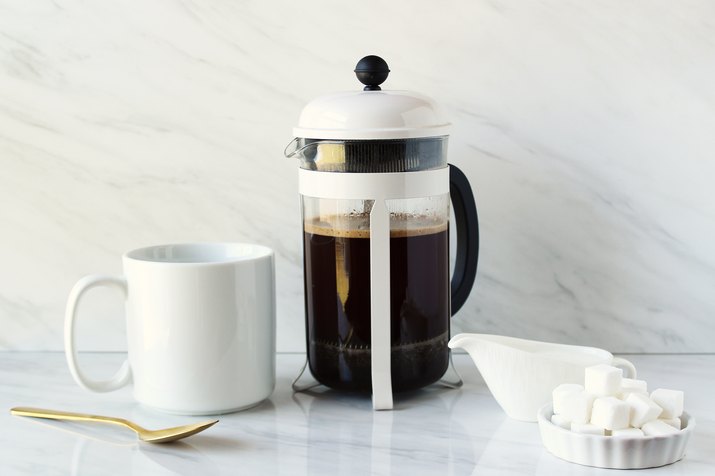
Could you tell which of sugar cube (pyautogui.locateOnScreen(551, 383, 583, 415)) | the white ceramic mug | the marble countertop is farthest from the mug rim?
sugar cube (pyautogui.locateOnScreen(551, 383, 583, 415))

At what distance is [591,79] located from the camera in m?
1.00

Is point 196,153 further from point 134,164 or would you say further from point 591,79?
point 591,79

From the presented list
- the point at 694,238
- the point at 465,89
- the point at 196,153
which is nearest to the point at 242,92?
the point at 196,153

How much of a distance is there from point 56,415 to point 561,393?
0.46 metres

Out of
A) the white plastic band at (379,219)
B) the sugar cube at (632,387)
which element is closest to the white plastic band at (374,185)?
the white plastic band at (379,219)

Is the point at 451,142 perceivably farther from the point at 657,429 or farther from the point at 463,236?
the point at 657,429

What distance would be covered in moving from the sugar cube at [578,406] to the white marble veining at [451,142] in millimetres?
323

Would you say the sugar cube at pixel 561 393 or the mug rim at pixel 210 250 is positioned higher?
the mug rim at pixel 210 250

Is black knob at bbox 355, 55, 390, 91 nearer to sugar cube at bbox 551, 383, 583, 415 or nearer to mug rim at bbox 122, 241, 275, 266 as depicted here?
mug rim at bbox 122, 241, 275, 266

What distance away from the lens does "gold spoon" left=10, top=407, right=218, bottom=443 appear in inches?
30.4

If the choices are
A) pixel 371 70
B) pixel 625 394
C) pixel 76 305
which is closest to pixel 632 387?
pixel 625 394

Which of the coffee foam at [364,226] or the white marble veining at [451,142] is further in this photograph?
the white marble veining at [451,142]

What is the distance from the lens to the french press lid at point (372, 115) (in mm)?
818

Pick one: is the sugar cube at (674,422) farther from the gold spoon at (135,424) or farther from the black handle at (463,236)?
the gold spoon at (135,424)
